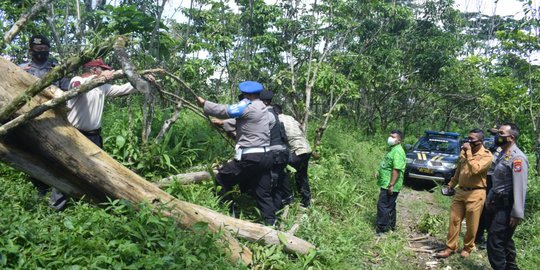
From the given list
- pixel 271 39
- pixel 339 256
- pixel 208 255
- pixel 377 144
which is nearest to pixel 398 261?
pixel 339 256

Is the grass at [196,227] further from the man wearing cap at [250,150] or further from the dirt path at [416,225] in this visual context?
the man wearing cap at [250,150]

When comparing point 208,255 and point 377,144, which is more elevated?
point 208,255

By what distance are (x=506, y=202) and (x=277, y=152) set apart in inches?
109

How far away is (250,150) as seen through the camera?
5.22m

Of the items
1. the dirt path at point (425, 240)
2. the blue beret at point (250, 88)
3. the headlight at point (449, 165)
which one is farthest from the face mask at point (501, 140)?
the headlight at point (449, 165)

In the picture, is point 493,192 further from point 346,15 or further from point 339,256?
point 346,15

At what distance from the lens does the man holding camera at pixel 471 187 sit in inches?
209

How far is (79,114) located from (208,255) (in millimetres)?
2288

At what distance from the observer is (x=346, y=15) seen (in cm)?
1162

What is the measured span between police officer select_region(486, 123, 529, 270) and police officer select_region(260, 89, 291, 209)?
2650 mm

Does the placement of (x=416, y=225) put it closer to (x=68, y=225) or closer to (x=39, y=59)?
(x=68, y=225)

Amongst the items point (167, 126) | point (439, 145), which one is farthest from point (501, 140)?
point (439, 145)

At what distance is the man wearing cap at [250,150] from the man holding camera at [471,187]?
8.00ft

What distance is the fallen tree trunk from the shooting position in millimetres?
3795
